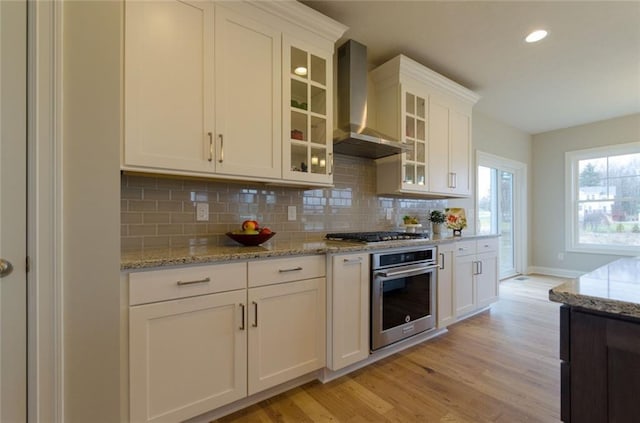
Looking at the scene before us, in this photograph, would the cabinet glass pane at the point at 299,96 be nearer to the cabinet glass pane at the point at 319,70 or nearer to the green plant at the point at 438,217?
the cabinet glass pane at the point at 319,70

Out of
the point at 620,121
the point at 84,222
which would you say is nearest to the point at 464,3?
the point at 84,222

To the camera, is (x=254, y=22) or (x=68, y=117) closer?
(x=68, y=117)

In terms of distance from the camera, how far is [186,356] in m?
1.43

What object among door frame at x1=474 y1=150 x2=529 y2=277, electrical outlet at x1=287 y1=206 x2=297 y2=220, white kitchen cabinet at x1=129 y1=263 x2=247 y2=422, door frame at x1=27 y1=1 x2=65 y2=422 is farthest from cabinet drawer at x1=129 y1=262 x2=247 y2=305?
door frame at x1=474 y1=150 x2=529 y2=277

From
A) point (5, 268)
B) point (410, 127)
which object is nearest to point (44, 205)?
point (5, 268)

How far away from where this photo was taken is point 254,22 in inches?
73.2

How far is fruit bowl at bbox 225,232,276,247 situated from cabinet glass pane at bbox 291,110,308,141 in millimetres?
736

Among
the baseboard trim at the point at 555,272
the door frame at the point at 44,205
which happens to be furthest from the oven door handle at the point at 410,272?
the baseboard trim at the point at 555,272

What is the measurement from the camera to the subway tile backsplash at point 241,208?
1.79m

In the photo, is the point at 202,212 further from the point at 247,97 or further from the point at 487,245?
the point at 487,245

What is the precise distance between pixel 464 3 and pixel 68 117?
98.5 inches

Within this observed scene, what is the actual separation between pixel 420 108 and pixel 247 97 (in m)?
1.88

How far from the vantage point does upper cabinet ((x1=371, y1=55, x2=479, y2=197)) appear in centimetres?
278

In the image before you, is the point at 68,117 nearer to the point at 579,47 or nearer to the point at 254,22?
the point at 254,22
